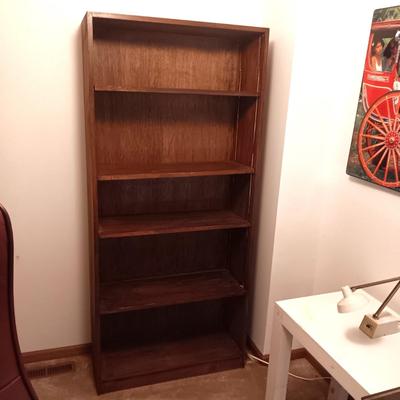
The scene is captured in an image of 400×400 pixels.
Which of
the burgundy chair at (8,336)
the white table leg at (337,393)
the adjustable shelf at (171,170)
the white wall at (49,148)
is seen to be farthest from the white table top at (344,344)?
the white wall at (49,148)

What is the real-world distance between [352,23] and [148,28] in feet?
3.12

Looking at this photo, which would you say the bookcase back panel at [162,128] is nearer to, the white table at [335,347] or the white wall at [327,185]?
the white wall at [327,185]

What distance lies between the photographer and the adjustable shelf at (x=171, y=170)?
1829mm

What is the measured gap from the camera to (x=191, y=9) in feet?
6.64

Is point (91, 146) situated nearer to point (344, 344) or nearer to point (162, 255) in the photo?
point (162, 255)

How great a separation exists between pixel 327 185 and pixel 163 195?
34.5 inches

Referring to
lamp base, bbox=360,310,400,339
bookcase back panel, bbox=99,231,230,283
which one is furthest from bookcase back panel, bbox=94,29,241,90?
lamp base, bbox=360,310,400,339

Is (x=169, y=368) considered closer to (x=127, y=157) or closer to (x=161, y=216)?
(x=161, y=216)

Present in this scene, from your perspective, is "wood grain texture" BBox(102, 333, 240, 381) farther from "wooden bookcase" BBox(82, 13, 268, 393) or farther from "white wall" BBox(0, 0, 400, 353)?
"white wall" BBox(0, 0, 400, 353)

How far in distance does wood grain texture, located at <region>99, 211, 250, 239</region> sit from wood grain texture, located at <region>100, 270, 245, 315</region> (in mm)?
384

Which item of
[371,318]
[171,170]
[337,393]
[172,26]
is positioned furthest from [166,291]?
[172,26]

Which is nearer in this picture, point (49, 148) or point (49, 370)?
point (49, 148)

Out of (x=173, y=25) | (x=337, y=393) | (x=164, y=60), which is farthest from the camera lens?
(x=164, y=60)

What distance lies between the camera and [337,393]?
6.31ft
